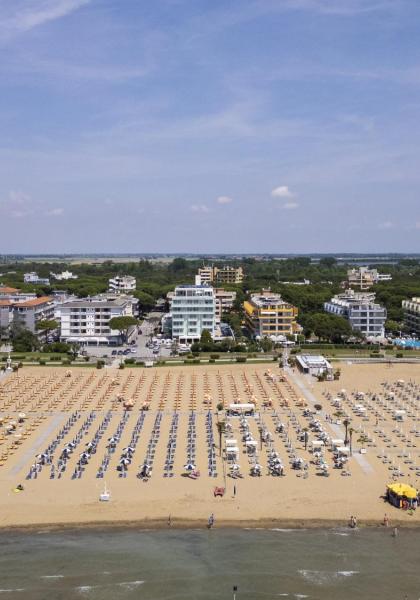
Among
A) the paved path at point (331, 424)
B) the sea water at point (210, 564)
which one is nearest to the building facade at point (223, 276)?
the paved path at point (331, 424)

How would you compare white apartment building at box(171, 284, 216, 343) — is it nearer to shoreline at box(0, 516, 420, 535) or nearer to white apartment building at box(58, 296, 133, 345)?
white apartment building at box(58, 296, 133, 345)

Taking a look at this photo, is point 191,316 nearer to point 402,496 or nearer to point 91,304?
point 91,304

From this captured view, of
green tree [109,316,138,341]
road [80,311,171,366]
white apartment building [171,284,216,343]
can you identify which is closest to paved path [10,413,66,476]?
road [80,311,171,366]

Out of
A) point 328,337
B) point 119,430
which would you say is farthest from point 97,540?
point 328,337

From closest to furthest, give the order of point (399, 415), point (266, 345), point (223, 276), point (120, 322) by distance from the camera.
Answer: point (399, 415) < point (266, 345) < point (120, 322) < point (223, 276)

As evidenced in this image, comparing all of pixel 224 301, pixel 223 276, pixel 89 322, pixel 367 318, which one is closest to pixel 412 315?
pixel 367 318

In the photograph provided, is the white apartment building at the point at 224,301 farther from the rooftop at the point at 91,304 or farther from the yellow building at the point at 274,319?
the rooftop at the point at 91,304
